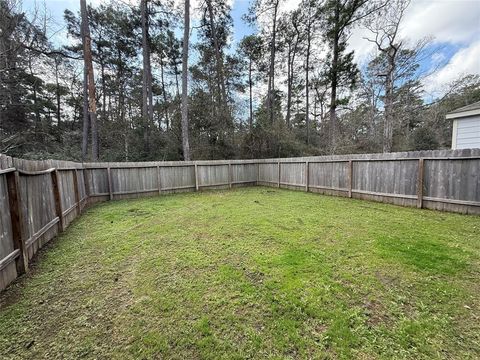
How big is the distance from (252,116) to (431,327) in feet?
44.1

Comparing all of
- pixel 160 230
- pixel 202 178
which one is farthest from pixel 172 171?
pixel 160 230

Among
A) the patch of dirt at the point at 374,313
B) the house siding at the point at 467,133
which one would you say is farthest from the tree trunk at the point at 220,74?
the patch of dirt at the point at 374,313

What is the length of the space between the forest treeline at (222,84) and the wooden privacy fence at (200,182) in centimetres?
221

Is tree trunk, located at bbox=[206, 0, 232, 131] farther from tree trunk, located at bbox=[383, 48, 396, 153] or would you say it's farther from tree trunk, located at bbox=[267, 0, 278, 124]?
tree trunk, located at bbox=[383, 48, 396, 153]

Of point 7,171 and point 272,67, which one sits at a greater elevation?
point 272,67

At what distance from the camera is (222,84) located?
41.7 ft

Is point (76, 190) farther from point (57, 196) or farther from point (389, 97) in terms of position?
point (389, 97)

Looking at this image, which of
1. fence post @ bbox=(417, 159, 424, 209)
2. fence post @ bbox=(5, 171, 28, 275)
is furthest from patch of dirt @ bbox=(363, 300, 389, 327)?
fence post @ bbox=(417, 159, 424, 209)

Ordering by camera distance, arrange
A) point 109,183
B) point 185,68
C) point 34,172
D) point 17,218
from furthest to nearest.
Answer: point 185,68
point 109,183
point 34,172
point 17,218

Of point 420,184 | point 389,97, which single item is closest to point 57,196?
point 420,184

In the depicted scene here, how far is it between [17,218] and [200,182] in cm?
699

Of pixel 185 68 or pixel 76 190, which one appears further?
pixel 185 68

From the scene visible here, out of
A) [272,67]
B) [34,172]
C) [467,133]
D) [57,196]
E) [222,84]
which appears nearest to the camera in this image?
[34,172]

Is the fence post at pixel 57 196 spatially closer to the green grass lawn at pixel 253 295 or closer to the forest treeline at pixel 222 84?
the green grass lawn at pixel 253 295
